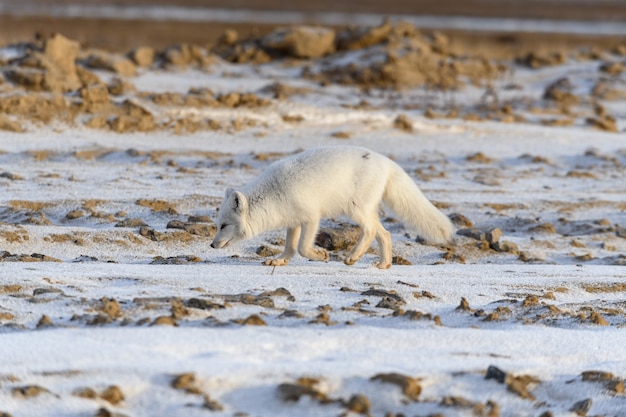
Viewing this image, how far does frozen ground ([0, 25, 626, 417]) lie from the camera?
171 inches

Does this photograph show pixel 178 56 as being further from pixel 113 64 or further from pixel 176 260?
pixel 176 260

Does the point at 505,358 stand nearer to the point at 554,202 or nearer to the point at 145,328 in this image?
the point at 145,328

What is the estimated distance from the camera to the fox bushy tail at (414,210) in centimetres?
711

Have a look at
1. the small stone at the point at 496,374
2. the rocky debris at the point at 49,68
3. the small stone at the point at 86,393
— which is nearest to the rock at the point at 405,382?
the small stone at the point at 496,374

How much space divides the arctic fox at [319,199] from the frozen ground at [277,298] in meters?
0.24

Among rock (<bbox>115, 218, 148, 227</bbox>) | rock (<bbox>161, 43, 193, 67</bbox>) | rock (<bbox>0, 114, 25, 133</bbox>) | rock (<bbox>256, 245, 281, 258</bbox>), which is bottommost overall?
rock (<bbox>256, 245, 281, 258</bbox>)

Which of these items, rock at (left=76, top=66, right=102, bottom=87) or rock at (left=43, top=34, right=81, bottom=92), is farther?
rock at (left=76, top=66, right=102, bottom=87)

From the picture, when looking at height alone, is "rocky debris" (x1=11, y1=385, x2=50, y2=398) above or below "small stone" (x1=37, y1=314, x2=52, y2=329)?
below

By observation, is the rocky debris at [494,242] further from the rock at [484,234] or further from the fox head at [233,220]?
the fox head at [233,220]

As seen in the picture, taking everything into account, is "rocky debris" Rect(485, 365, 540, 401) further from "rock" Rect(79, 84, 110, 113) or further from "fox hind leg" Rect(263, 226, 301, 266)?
"rock" Rect(79, 84, 110, 113)

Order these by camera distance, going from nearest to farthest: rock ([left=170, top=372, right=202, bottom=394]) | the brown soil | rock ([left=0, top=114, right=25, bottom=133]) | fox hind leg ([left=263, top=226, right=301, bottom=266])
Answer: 1. rock ([left=170, top=372, right=202, bottom=394])
2. fox hind leg ([left=263, top=226, right=301, bottom=266])
3. rock ([left=0, top=114, right=25, bottom=133])
4. the brown soil

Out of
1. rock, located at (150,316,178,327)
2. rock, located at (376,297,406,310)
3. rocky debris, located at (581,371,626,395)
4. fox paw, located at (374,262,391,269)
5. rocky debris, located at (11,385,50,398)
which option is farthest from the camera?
fox paw, located at (374,262,391,269)

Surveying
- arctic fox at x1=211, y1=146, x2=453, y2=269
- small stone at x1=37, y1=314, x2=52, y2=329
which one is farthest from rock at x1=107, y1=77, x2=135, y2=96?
small stone at x1=37, y1=314, x2=52, y2=329

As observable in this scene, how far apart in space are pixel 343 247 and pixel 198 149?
419 cm
